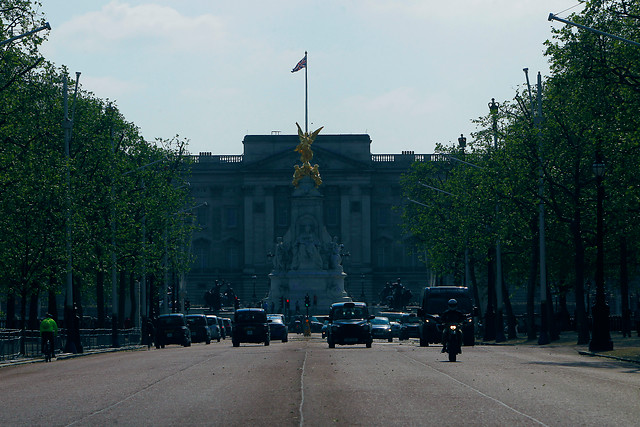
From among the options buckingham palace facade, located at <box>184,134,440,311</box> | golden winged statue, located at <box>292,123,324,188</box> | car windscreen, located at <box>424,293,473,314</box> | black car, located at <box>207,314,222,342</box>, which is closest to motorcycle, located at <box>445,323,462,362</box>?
car windscreen, located at <box>424,293,473,314</box>

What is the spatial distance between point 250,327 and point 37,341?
44.8ft

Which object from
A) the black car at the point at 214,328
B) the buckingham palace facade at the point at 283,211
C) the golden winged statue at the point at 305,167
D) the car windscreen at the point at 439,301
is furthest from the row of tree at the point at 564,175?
the buckingham palace facade at the point at 283,211

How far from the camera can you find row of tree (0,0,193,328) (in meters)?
50.1

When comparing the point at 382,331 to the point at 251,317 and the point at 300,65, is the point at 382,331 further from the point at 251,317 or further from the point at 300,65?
the point at 300,65

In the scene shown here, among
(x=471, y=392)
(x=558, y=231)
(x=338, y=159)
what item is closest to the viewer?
(x=471, y=392)

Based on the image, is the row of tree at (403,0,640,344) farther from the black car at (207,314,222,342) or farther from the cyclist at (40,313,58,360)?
the cyclist at (40,313,58,360)

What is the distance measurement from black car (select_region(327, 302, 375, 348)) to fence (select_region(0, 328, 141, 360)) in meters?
12.2

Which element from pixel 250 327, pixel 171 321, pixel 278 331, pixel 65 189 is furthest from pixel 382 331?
pixel 65 189

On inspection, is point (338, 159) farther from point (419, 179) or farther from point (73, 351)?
point (73, 351)

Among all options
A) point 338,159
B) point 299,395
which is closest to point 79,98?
point 299,395

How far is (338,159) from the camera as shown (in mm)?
162625

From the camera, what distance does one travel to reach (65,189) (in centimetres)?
5438

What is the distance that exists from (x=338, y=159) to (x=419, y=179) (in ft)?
226

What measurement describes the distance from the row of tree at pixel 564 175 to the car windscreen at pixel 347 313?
897 centimetres
